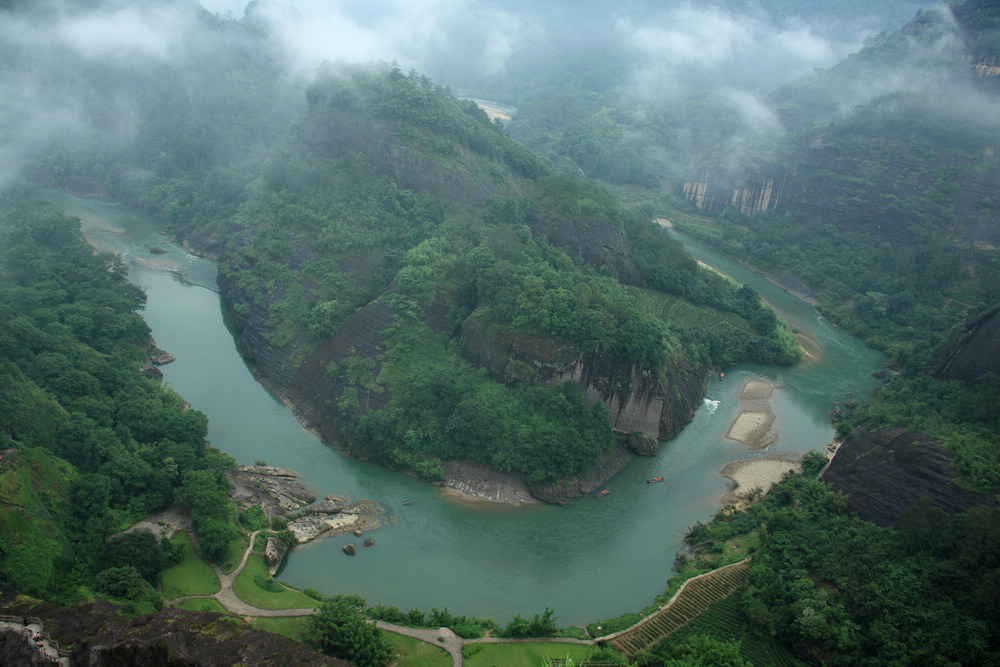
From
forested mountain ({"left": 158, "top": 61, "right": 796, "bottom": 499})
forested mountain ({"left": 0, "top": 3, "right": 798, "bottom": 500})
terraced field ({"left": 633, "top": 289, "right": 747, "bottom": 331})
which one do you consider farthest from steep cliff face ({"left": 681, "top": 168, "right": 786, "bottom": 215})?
terraced field ({"left": 633, "top": 289, "right": 747, "bottom": 331})

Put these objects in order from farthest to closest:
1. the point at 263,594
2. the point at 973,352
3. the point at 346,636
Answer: the point at 973,352 < the point at 263,594 < the point at 346,636

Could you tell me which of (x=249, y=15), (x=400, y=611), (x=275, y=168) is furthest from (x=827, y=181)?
(x=249, y=15)

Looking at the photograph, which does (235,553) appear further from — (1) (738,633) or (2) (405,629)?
(1) (738,633)

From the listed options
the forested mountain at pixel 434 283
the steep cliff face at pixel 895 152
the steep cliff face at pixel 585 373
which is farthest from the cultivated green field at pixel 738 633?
the steep cliff face at pixel 895 152

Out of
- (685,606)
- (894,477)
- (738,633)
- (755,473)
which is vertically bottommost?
(685,606)

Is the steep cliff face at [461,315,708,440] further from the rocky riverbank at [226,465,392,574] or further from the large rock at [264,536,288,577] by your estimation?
the large rock at [264,536,288,577]

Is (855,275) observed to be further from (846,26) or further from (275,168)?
(846,26)

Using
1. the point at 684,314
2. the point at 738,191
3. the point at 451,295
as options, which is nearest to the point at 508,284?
the point at 451,295
